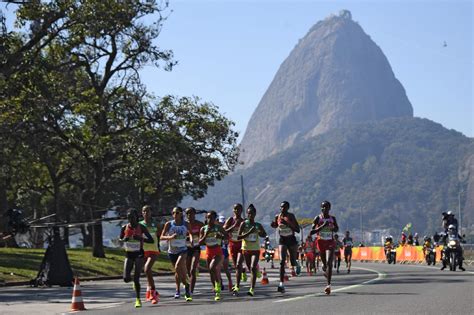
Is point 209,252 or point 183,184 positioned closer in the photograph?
point 209,252

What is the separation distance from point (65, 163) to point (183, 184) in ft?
25.7

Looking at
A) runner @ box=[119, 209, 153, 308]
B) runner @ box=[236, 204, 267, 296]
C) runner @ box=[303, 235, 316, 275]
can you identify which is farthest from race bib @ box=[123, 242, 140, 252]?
runner @ box=[303, 235, 316, 275]

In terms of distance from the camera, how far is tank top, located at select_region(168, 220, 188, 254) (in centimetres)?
2120

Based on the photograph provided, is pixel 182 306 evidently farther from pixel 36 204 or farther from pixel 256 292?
pixel 36 204

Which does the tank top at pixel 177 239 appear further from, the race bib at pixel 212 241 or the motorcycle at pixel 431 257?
the motorcycle at pixel 431 257

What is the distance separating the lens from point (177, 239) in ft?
69.6

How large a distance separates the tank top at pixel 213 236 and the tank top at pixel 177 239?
1.06 meters

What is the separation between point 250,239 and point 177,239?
206 centimetres

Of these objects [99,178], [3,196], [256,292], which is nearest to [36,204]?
[3,196]

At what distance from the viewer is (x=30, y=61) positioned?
33.0 m

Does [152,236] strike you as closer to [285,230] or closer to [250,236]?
[250,236]

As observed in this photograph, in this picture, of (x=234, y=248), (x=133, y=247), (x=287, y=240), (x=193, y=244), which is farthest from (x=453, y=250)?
(x=133, y=247)

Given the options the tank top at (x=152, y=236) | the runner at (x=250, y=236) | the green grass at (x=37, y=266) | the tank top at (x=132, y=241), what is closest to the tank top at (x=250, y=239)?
the runner at (x=250, y=236)

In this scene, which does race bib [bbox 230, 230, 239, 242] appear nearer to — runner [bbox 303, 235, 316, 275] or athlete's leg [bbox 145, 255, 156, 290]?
athlete's leg [bbox 145, 255, 156, 290]
